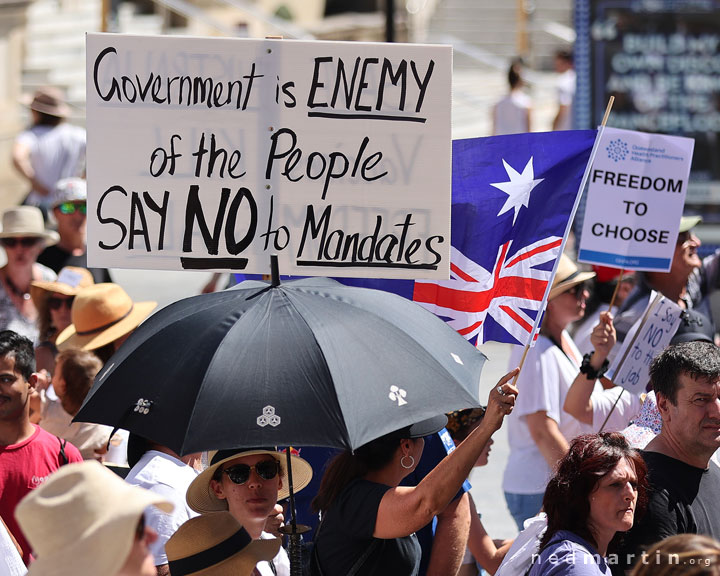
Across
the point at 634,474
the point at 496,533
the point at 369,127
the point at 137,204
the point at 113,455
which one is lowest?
the point at 496,533

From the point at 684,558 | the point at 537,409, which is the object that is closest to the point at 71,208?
the point at 537,409

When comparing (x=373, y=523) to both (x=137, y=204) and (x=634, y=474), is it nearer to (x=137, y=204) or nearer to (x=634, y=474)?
(x=634, y=474)

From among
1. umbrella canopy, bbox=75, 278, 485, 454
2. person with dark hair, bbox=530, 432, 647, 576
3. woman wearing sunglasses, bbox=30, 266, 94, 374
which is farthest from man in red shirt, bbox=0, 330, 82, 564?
woman wearing sunglasses, bbox=30, 266, 94, 374

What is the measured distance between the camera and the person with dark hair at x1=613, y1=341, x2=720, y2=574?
13.9ft

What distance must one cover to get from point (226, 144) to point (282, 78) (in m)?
0.31

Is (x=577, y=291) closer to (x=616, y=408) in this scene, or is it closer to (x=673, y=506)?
(x=616, y=408)

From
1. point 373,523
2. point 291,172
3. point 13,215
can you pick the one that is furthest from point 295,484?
point 13,215

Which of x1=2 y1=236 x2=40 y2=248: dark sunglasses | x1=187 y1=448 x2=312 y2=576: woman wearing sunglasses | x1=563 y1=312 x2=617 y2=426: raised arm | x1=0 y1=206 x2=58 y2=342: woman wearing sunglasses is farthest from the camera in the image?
x1=2 y1=236 x2=40 y2=248: dark sunglasses

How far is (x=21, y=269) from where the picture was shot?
799 centimetres

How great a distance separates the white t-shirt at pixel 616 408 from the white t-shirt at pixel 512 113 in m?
8.72

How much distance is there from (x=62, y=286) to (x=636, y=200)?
350 cm

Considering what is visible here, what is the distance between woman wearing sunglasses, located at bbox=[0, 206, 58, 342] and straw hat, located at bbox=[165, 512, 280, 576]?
4.16 m

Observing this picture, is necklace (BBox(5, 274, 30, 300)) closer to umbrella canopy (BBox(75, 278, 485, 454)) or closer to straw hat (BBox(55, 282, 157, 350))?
straw hat (BBox(55, 282, 157, 350))

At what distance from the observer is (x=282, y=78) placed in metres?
4.38
